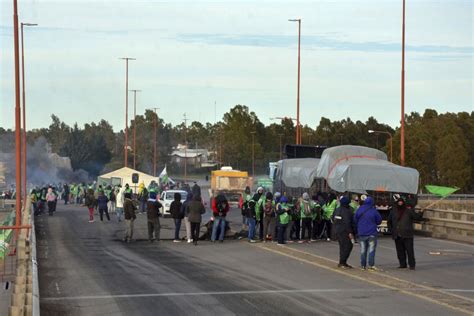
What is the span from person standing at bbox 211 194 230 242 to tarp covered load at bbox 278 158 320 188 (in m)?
9.87

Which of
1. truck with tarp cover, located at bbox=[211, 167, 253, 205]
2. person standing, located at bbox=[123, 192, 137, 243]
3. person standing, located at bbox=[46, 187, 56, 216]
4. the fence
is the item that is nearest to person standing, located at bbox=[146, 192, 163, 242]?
person standing, located at bbox=[123, 192, 137, 243]

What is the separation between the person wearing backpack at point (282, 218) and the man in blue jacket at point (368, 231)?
7.70 meters

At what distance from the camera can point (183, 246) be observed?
29500 millimetres

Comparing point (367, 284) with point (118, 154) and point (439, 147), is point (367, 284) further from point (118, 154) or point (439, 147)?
point (118, 154)

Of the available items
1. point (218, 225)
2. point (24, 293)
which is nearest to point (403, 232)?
point (218, 225)

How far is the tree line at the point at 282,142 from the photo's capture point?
85.5m

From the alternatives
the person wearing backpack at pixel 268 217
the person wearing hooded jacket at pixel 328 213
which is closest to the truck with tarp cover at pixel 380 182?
the person wearing hooded jacket at pixel 328 213

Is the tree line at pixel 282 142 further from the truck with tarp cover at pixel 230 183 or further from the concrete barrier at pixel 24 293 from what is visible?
the concrete barrier at pixel 24 293

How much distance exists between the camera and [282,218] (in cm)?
2966

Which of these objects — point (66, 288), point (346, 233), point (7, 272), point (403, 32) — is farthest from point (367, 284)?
point (403, 32)

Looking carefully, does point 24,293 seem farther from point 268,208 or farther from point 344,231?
point 268,208

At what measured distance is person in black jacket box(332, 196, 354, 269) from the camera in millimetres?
22000

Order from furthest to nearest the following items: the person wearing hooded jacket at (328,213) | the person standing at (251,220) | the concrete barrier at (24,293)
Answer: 1. the person wearing hooded jacket at (328,213)
2. the person standing at (251,220)
3. the concrete barrier at (24,293)

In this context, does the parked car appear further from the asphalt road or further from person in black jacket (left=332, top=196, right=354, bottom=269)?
person in black jacket (left=332, top=196, right=354, bottom=269)
